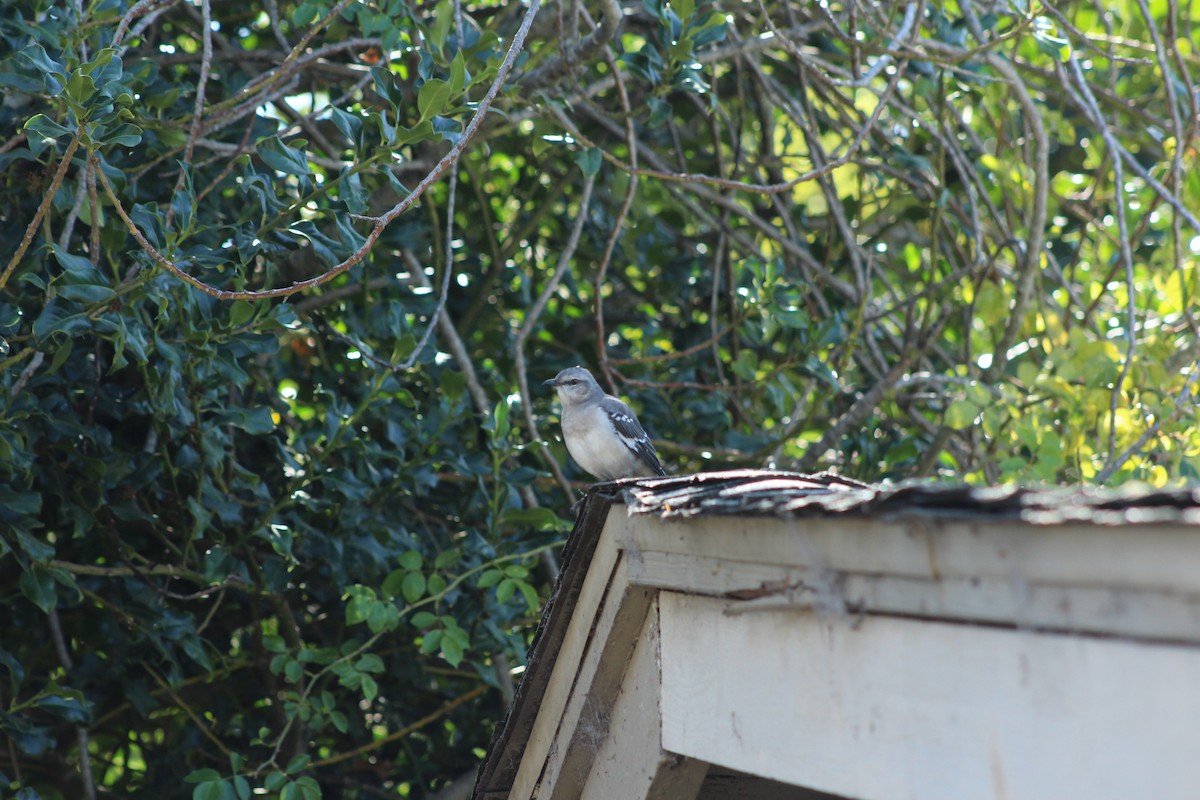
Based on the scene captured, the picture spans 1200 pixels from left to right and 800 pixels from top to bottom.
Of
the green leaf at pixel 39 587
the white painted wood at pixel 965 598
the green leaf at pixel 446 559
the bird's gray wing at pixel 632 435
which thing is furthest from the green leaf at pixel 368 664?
the white painted wood at pixel 965 598

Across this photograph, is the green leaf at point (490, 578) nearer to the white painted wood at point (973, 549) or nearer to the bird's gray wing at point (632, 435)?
the bird's gray wing at point (632, 435)

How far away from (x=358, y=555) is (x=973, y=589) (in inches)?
115

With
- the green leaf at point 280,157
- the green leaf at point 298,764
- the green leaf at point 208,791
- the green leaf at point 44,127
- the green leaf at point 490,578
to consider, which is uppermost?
the green leaf at point 44,127

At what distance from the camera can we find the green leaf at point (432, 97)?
2973 mm

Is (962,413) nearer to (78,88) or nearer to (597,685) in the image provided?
(597,685)

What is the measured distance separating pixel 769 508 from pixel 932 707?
1.14 ft

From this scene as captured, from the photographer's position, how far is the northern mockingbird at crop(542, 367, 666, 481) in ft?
15.4

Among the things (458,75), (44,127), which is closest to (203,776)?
(44,127)

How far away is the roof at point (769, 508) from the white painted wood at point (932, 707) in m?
0.15

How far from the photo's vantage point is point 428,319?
182 inches

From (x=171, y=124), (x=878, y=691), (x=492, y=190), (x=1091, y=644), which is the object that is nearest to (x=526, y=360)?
(x=492, y=190)

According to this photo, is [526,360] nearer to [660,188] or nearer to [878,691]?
[660,188]

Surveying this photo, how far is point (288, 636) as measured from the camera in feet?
13.9

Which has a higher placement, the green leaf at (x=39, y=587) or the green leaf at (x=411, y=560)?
the green leaf at (x=39, y=587)
